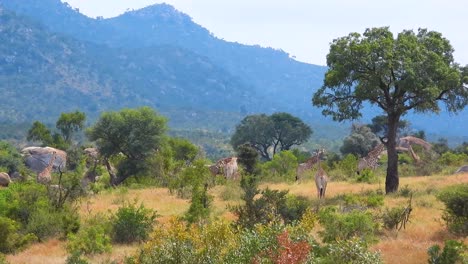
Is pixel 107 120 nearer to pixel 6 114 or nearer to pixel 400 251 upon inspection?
pixel 400 251

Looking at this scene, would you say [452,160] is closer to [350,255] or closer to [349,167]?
[349,167]

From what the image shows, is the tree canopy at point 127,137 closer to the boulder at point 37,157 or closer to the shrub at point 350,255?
the boulder at point 37,157

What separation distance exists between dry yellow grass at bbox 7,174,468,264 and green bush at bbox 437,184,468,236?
12.7 inches

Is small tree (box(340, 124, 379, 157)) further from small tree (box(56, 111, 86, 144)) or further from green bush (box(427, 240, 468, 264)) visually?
green bush (box(427, 240, 468, 264))

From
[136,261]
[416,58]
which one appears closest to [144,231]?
[136,261]

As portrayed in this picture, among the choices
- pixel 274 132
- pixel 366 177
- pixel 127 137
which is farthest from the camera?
pixel 274 132

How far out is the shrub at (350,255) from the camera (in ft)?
29.0

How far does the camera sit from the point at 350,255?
9.12 meters

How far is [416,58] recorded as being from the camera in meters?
22.3

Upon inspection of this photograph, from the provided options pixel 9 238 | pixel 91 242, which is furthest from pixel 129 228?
pixel 9 238

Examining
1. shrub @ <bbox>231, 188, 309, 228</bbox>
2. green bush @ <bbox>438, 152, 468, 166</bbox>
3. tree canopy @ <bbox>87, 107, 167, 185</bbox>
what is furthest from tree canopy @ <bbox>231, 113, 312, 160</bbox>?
shrub @ <bbox>231, 188, 309, 228</bbox>

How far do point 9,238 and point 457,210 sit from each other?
44.2 feet

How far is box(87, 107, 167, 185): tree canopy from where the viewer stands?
3853cm

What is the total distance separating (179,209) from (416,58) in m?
11.9
